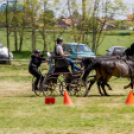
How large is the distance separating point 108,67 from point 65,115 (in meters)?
3.73

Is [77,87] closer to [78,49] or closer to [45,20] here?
[45,20]

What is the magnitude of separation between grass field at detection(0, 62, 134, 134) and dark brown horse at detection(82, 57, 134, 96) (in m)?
0.66

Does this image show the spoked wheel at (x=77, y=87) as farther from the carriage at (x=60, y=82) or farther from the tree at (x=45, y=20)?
the tree at (x=45, y=20)

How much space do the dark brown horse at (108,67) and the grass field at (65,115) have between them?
66 cm

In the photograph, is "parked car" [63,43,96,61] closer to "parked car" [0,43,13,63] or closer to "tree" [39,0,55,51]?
"tree" [39,0,55,51]

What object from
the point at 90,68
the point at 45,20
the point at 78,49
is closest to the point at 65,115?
the point at 90,68

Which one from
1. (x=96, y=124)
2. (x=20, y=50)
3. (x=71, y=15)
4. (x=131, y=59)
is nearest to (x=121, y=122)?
(x=96, y=124)

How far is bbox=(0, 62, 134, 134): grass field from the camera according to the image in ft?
21.2

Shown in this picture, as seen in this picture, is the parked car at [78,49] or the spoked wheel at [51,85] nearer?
the spoked wheel at [51,85]

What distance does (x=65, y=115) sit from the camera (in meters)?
7.88

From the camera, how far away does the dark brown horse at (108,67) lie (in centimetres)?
1120

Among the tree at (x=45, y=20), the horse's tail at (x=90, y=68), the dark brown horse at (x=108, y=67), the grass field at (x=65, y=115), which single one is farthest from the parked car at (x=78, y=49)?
the horse's tail at (x=90, y=68)

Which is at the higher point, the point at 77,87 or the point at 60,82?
the point at 60,82

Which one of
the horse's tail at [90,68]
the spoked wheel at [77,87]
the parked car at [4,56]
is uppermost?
the horse's tail at [90,68]
